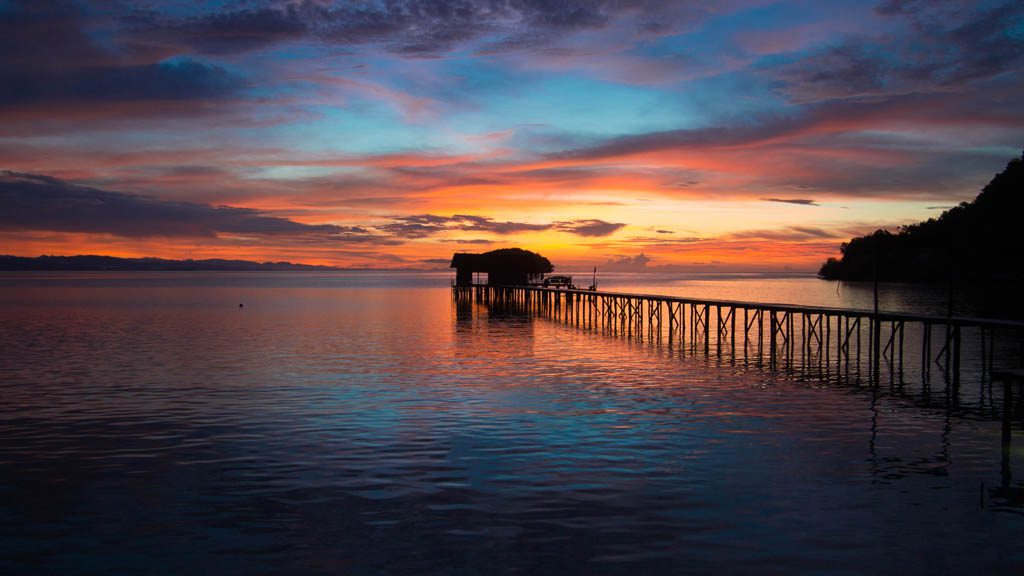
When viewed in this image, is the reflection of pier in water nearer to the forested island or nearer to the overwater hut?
the forested island

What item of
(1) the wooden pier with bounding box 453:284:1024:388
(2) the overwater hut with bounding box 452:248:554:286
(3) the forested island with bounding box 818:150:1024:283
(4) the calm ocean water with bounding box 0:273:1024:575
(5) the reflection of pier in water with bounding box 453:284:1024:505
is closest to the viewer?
(4) the calm ocean water with bounding box 0:273:1024:575

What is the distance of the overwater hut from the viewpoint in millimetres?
85562

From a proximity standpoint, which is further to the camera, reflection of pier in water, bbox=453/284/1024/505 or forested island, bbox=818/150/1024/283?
forested island, bbox=818/150/1024/283

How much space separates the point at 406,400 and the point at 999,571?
12818mm

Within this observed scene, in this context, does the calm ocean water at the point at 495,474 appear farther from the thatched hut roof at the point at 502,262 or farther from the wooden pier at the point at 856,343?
the thatched hut roof at the point at 502,262

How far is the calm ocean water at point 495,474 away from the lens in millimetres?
8305

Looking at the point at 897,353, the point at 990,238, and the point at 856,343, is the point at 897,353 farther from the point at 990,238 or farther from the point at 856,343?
the point at 990,238

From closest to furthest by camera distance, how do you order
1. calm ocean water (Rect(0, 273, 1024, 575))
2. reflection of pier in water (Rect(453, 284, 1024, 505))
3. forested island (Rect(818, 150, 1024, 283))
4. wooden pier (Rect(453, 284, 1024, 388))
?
calm ocean water (Rect(0, 273, 1024, 575)) → reflection of pier in water (Rect(453, 284, 1024, 505)) → wooden pier (Rect(453, 284, 1024, 388)) → forested island (Rect(818, 150, 1024, 283))

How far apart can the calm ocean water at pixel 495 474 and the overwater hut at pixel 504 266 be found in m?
62.2

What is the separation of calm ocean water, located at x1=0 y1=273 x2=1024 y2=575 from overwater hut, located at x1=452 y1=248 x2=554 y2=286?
62184 millimetres

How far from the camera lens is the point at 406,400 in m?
18.1

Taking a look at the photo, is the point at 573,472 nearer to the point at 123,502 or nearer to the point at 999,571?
the point at 999,571

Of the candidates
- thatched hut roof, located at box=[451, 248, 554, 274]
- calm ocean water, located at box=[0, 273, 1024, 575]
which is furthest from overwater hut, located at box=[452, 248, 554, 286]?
calm ocean water, located at box=[0, 273, 1024, 575]

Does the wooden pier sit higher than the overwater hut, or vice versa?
the overwater hut
